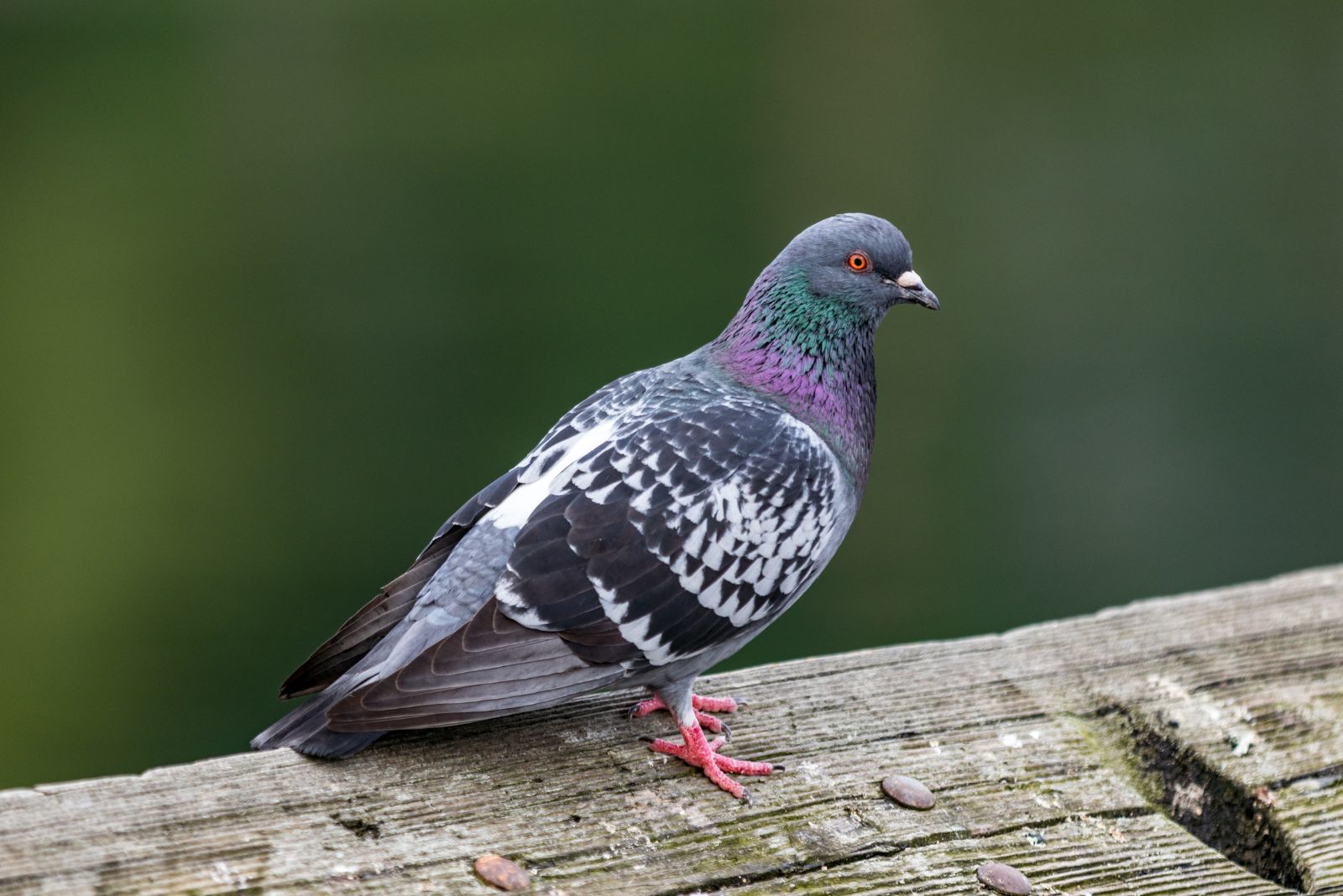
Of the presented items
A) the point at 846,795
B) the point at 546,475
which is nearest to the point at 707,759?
the point at 846,795

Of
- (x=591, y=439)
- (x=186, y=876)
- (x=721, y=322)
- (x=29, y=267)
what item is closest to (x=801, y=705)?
(x=591, y=439)

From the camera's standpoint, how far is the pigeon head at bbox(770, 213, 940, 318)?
3.36m

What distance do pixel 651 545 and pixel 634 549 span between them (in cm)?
4

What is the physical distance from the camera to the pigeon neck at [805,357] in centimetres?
332

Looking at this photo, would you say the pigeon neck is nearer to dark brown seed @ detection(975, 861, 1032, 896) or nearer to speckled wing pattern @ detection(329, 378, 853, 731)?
speckled wing pattern @ detection(329, 378, 853, 731)

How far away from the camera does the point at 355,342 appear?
266 inches

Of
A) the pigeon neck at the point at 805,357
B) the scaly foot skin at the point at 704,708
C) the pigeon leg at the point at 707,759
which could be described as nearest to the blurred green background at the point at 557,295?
the pigeon neck at the point at 805,357

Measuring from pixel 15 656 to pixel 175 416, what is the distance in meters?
1.34

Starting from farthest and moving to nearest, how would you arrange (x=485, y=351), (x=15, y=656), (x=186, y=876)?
(x=485, y=351) → (x=15, y=656) → (x=186, y=876)

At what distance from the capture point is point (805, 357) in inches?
132

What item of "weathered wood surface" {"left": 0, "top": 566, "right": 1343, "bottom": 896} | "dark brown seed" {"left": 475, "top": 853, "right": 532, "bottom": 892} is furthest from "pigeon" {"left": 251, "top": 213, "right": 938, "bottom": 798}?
"dark brown seed" {"left": 475, "top": 853, "right": 532, "bottom": 892}

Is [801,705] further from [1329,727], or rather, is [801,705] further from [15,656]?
[15,656]

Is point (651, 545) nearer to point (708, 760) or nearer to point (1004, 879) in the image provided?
point (708, 760)

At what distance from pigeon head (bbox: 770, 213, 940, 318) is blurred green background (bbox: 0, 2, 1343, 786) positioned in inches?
135
